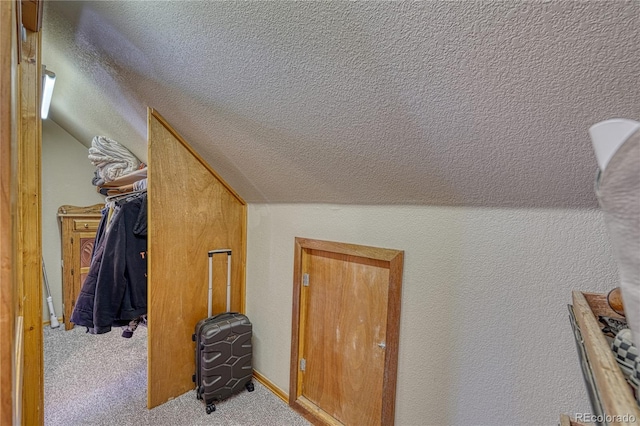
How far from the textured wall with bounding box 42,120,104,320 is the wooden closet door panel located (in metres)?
2.40

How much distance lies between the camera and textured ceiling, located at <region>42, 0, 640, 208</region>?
70cm

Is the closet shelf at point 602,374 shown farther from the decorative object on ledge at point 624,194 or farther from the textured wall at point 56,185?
the textured wall at point 56,185

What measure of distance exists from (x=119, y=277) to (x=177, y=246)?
454 mm

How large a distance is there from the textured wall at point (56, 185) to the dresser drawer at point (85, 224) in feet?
0.87

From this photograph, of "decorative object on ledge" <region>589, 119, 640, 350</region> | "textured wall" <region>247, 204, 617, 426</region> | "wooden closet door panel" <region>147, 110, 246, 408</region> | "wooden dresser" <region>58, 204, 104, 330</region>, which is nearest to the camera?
"decorative object on ledge" <region>589, 119, 640, 350</region>

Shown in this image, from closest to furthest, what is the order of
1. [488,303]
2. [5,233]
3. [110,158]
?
1. [5,233]
2. [488,303]
3. [110,158]

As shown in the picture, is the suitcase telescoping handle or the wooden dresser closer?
the suitcase telescoping handle

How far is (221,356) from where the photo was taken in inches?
80.4

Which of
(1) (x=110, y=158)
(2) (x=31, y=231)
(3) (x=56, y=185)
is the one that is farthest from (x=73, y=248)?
(2) (x=31, y=231)

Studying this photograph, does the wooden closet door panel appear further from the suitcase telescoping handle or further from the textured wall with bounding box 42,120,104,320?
the textured wall with bounding box 42,120,104,320

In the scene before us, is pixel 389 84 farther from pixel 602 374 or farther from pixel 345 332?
pixel 345 332

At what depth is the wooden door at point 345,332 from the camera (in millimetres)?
1578

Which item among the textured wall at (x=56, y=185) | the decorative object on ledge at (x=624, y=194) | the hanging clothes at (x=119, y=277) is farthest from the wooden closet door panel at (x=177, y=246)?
the textured wall at (x=56, y=185)

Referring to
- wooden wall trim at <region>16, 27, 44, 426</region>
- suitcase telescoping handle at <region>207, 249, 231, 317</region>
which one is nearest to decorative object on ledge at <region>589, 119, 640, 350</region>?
wooden wall trim at <region>16, 27, 44, 426</region>
